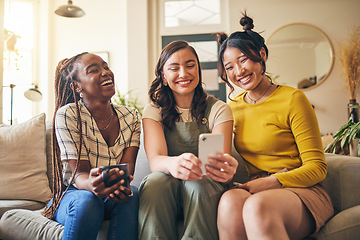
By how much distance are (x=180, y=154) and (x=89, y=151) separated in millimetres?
413

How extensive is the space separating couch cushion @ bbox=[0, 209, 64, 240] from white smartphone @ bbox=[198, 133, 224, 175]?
0.62 m

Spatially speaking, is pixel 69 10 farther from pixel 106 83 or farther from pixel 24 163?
pixel 106 83

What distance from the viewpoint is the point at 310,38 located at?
13.9 ft

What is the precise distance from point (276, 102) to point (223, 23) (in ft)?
11.3

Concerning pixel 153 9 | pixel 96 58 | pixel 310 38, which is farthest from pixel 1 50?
pixel 310 38

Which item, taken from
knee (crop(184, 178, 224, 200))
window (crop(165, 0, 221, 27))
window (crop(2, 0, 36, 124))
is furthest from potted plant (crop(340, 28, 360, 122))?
window (crop(2, 0, 36, 124))

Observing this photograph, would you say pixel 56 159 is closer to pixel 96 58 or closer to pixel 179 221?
pixel 96 58

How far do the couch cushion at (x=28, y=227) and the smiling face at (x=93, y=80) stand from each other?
56cm

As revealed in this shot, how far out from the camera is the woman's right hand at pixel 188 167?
42.7 inches

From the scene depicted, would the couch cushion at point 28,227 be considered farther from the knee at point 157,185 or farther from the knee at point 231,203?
the knee at point 231,203

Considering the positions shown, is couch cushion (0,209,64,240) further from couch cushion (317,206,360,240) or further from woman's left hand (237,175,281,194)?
couch cushion (317,206,360,240)

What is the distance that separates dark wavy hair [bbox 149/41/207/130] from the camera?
4.85 ft

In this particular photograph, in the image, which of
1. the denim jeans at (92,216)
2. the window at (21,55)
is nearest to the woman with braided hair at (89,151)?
the denim jeans at (92,216)

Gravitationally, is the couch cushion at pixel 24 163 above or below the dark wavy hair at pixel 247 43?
below
